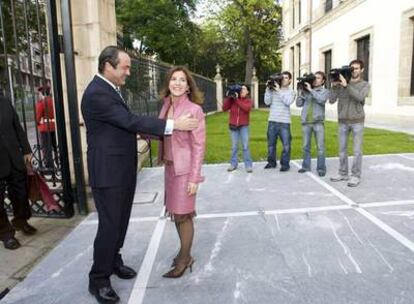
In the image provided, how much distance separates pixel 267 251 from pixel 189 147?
4.56ft

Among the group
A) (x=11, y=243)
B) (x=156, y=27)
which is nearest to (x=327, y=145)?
(x=11, y=243)

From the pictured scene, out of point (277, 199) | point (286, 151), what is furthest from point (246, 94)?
point (277, 199)

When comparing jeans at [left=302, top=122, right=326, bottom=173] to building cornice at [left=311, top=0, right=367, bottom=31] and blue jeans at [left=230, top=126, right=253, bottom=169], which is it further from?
building cornice at [left=311, top=0, right=367, bottom=31]

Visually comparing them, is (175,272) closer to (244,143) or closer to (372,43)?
(244,143)

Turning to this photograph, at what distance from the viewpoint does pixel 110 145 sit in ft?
9.30

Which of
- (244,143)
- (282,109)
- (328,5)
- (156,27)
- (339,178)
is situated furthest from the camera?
(156,27)

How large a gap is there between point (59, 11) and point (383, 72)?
17.8 meters

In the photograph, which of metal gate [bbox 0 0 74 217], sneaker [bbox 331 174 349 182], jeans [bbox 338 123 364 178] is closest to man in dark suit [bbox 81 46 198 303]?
metal gate [bbox 0 0 74 217]

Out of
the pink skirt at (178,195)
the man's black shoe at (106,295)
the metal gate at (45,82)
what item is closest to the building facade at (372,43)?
the metal gate at (45,82)

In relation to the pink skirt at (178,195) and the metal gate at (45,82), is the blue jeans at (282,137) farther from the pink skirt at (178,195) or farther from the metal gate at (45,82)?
the pink skirt at (178,195)

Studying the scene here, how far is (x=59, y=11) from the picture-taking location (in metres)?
5.19

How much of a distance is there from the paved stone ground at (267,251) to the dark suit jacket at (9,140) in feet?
3.25

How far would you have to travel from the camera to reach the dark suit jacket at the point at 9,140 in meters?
4.13

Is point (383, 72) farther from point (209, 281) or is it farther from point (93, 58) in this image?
point (209, 281)
